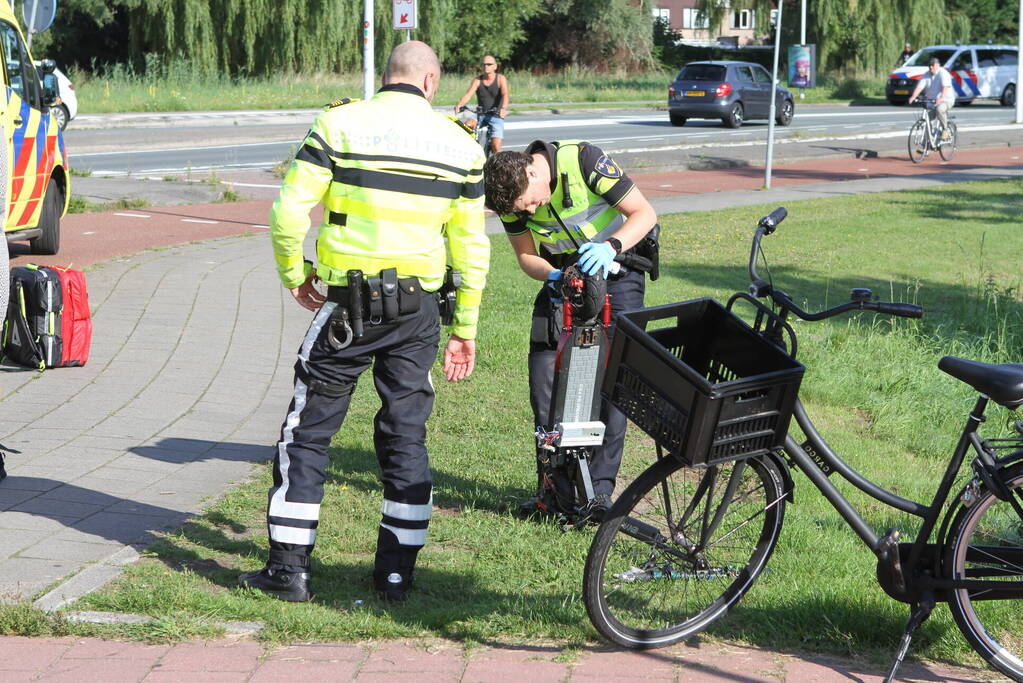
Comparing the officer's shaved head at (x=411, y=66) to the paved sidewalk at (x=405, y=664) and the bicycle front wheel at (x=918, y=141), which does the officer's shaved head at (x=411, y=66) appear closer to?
the paved sidewalk at (x=405, y=664)

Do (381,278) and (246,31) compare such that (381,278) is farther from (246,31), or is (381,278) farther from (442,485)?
(246,31)

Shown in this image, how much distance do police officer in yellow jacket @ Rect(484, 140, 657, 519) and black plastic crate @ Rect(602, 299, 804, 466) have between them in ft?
2.50

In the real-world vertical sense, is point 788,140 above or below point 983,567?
above

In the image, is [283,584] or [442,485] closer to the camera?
[283,584]

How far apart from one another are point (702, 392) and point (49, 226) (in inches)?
370

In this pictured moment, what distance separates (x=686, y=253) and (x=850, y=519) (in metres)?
8.63

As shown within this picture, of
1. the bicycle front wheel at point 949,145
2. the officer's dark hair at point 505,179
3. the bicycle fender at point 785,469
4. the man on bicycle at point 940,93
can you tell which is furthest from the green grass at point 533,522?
the bicycle front wheel at point 949,145

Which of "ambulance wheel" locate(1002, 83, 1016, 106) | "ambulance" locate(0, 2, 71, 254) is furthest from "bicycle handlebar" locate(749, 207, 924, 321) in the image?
"ambulance wheel" locate(1002, 83, 1016, 106)

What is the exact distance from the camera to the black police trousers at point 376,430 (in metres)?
4.18

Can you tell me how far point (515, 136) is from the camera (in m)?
27.3

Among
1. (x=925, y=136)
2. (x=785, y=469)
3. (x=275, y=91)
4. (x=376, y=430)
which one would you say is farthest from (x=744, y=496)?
(x=275, y=91)

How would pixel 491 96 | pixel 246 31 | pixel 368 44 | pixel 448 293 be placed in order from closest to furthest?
pixel 448 293
pixel 368 44
pixel 491 96
pixel 246 31

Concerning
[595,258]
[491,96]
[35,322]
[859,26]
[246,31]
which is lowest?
[35,322]

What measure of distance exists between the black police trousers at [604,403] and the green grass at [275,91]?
2773 cm
